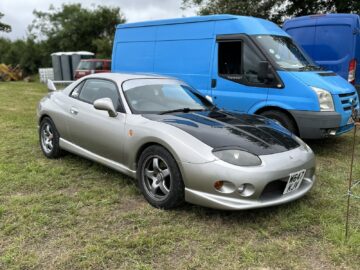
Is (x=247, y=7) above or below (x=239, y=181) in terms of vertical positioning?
above

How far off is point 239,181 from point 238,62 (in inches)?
135

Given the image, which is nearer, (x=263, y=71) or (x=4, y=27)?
(x=263, y=71)

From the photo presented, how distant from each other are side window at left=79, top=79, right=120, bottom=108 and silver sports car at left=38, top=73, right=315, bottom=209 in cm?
1

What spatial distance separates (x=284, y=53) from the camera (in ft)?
20.4

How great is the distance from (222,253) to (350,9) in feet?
48.9

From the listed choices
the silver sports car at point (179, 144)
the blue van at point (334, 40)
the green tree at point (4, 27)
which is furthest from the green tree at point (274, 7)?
the green tree at point (4, 27)

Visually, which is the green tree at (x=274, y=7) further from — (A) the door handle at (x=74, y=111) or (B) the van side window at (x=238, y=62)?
(A) the door handle at (x=74, y=111)

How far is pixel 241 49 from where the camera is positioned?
6191 mm

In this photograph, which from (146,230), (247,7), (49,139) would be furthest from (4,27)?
(146,230)

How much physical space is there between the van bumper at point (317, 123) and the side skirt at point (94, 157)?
2.91m

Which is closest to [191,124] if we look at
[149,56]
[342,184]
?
[342,184]

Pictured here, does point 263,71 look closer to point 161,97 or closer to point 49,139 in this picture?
point 161,97

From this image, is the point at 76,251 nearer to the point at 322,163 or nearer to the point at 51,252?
the point at 51,252

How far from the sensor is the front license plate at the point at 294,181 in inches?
138
